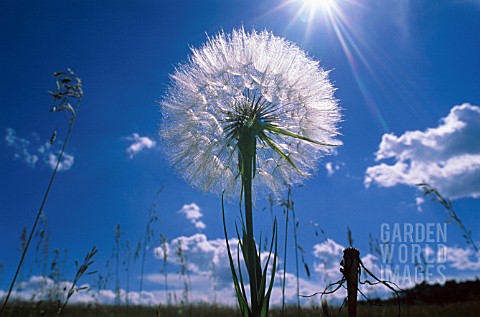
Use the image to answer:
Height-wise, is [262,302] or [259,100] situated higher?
[259,100]

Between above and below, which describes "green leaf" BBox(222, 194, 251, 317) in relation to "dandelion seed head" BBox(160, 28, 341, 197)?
below

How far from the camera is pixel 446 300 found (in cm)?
884

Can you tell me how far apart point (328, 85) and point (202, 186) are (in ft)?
5.04

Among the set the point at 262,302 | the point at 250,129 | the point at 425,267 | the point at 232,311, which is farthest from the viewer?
the point at 232,311

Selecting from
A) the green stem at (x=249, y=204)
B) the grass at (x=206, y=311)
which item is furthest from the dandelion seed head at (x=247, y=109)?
the grass at (x=206, y=311)

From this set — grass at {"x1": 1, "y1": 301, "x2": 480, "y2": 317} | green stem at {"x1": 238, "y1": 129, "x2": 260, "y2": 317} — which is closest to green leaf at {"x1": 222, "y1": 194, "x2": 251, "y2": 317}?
Result: green stem at {"x1": 238, "y1": 129, "x2": 260, "y2": 317}

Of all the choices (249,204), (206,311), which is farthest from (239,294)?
(206,311)

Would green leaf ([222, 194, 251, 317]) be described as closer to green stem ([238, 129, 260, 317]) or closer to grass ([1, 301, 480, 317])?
green stem ([238, 129, 260, 317])

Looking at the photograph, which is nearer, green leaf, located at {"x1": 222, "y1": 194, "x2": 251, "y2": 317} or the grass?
green leaf, located at {"x1": 222, "y1": 194, "x2": 251, "y2": 317}

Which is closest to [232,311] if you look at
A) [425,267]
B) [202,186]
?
[425,267]

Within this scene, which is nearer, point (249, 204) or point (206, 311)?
point (249, 204)

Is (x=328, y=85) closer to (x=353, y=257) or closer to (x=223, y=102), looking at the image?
(x=223, y=102)

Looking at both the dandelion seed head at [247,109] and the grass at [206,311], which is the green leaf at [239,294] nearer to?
the dandelion seed head at [247,109]

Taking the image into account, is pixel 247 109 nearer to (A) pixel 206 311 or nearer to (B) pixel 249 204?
(B) pixel 249 204
